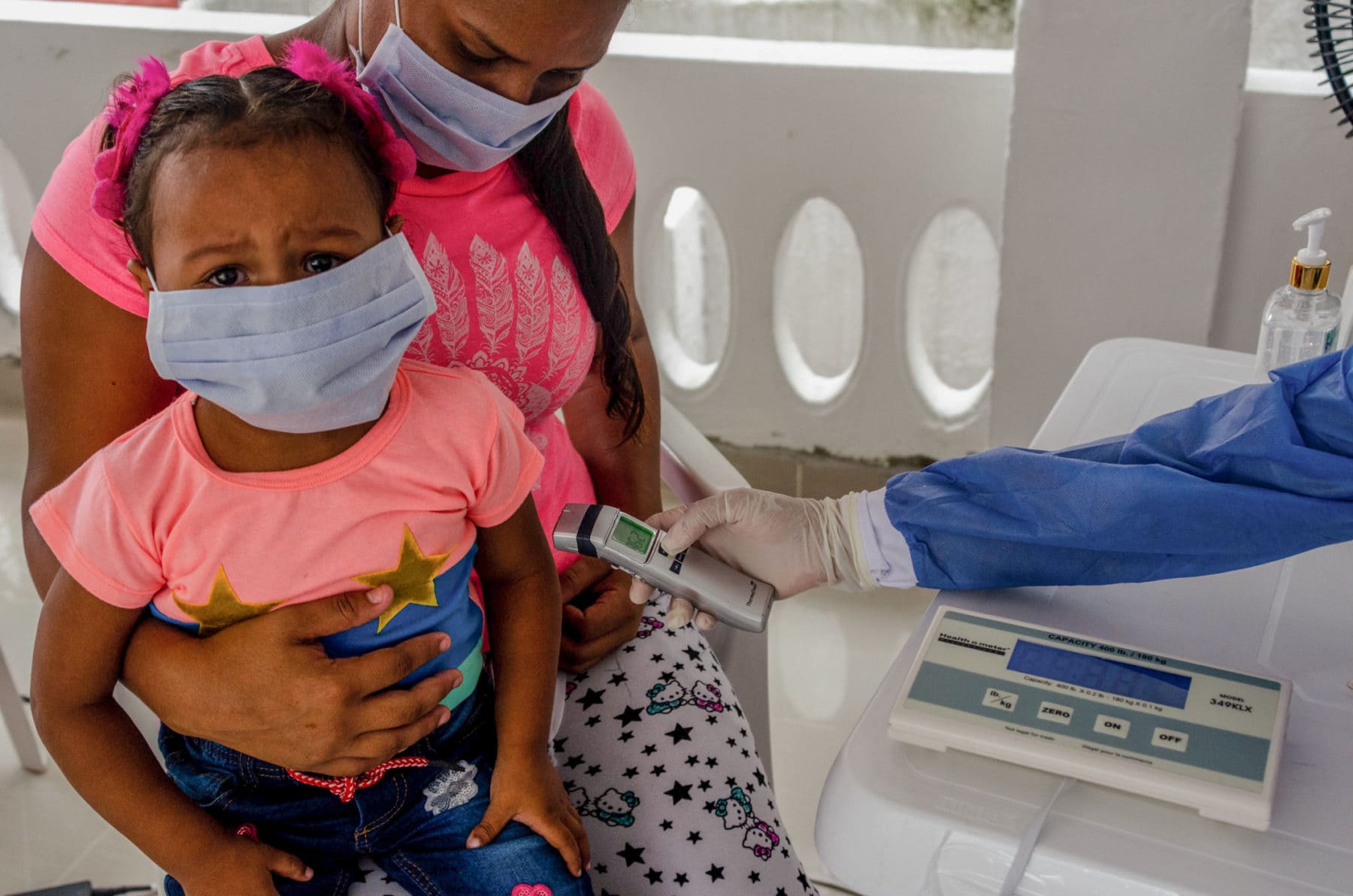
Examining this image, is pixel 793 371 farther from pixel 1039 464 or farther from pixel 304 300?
pixel 304 300

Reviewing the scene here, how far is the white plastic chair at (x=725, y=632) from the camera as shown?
1522 mm

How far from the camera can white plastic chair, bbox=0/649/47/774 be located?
2.12 metres

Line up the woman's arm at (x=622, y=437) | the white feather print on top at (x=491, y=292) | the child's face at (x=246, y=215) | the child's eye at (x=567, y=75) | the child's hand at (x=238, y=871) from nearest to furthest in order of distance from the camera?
1. the child's face at (x=246, y=215)
2. the child's hand at (x=238, y=871)
3. the child's eye at (x=567, y=75)
4. the white feather print on top at (x=491, y=292)
5. the woman's arm at (x=622, y=437)

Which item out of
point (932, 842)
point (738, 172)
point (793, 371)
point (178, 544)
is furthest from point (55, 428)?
point (793, 371)

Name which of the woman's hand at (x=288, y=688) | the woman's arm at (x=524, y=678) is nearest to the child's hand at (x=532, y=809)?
the woman's arm at (x=524, y=678)

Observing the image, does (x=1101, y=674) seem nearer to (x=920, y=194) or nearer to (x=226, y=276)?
(x=226, y=276)

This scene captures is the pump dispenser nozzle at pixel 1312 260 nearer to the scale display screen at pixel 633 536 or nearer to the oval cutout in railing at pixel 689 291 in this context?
the scale display screen at pixel 633 536

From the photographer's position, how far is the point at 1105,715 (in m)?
0.88

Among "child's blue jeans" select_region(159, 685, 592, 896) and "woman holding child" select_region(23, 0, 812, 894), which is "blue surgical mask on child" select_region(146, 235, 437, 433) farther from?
"child's blue jeans" select_region(159, 685, 592, 896)

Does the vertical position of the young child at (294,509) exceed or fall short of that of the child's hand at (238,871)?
it exceeds it

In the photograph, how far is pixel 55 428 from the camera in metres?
1.09

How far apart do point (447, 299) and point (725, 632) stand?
0.57 meters

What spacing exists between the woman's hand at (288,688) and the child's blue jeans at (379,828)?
41 millimetres

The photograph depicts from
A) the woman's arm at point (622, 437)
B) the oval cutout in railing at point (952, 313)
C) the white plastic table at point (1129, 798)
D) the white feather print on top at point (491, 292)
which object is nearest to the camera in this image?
the white plastic table at point (1129, 798)
